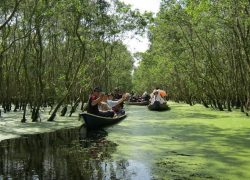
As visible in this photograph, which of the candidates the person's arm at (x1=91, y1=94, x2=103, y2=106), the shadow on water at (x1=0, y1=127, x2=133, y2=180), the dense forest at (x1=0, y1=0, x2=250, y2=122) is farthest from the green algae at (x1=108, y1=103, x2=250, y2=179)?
the dense forest at (x1=0, y1=0, x2=250, y2=122)

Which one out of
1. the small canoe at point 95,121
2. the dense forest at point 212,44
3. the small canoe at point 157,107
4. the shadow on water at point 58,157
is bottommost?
the shadow on water at point 58,157

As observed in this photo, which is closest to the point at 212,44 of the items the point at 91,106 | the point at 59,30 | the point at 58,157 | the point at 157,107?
the point at 157,107

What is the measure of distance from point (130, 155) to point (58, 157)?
168cm

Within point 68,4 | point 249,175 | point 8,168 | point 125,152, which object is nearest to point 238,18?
point 68,4

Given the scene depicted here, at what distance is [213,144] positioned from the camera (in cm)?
1052

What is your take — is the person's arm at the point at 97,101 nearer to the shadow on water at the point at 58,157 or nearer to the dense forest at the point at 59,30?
the shadow on water at the point at 58,157

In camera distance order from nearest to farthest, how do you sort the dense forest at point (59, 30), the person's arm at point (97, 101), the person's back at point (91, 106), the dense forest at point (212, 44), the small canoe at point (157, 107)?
the person's arm at point (97, 101), the person's back at point (91, 106), the dense forest at point (59, 30), the dense forest at point (212, 44), the small canoe at point (157, 107)

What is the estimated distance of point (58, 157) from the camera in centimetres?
902

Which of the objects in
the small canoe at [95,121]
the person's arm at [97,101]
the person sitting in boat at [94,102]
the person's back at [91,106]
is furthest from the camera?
the person's back at [91,106]

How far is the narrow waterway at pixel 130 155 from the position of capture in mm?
7250

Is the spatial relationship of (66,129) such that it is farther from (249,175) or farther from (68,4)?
(249,175)

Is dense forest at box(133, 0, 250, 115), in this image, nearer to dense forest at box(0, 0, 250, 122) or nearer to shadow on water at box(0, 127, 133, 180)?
dense forest at box(0, 0, 250, 122)

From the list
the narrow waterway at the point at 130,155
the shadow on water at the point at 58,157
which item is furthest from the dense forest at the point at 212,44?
the shadow on water at the point at 58,157

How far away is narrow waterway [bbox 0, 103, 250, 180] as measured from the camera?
285 inches
